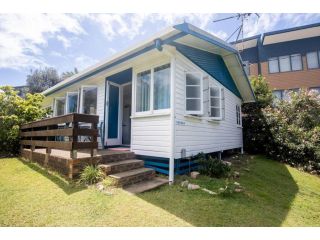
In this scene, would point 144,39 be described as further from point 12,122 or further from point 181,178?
point 12,122

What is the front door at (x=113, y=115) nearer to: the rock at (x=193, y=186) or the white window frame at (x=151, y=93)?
the white window frame at (x=151, y=93)

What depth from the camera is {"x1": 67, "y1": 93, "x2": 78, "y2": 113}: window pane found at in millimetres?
8348

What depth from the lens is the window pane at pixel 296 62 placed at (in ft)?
50.1

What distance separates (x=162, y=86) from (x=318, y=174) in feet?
24.2

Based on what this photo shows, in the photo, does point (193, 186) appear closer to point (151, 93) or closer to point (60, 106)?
point (151, 93)

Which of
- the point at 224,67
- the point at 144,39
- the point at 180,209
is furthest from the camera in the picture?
the point at 224,67

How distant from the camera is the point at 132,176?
4.27 metres

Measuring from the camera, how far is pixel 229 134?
8633mm

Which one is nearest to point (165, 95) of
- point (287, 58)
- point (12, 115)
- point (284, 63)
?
point (12, 115)

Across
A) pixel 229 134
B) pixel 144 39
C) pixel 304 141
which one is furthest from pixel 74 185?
pixel 304 141

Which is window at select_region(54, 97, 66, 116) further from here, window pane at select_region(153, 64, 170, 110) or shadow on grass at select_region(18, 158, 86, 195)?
window pane at select_region(153, 64, 170, 110)

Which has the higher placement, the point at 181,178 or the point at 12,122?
the point at 12,122

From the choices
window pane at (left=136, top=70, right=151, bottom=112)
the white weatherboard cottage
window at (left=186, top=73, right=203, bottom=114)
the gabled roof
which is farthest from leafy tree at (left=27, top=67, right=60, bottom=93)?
window at (left=186, top=73, right=203, bottom=114)
